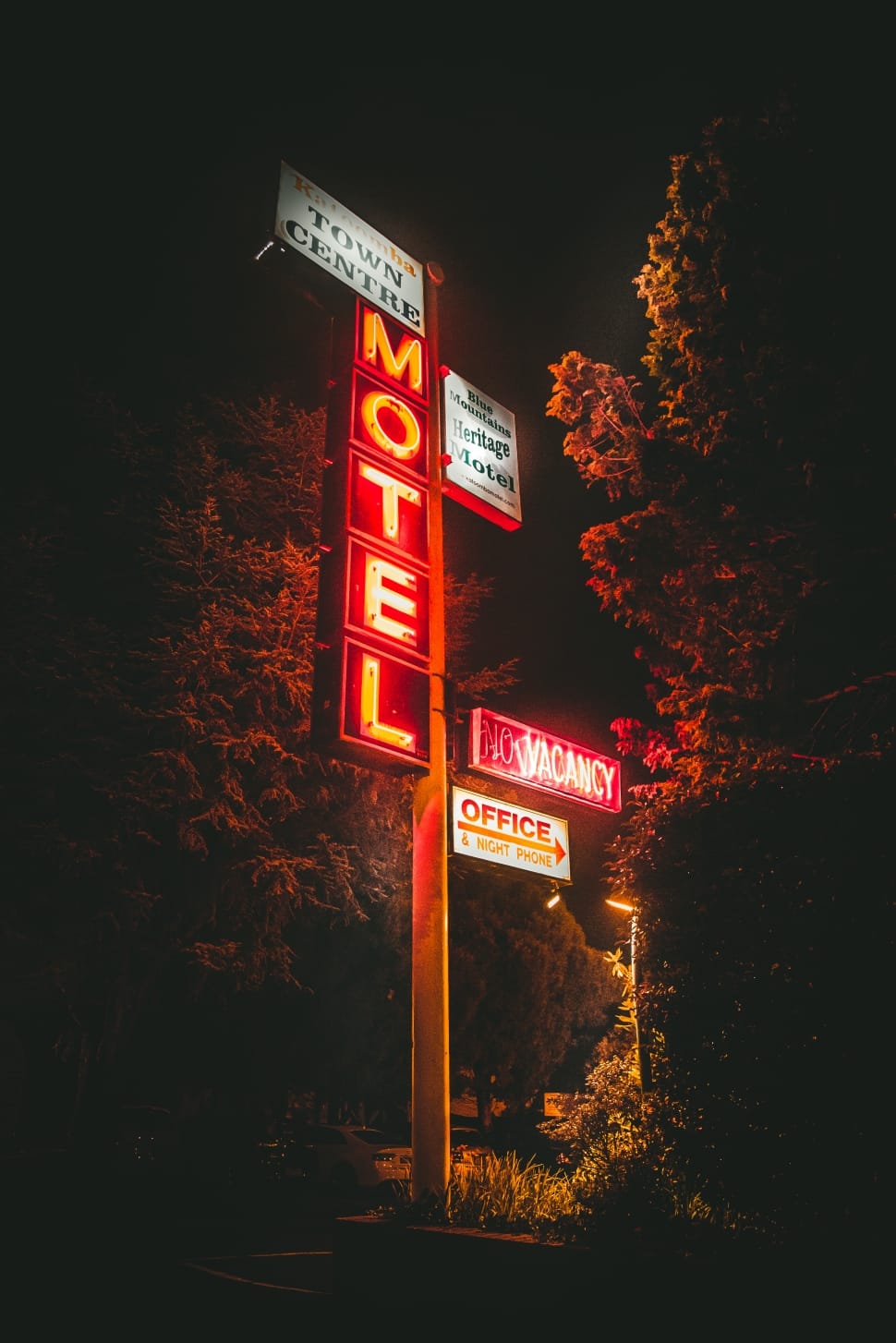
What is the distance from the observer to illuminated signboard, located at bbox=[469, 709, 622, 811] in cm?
941

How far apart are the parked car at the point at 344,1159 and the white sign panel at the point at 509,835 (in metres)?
12.4

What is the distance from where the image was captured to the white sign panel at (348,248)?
10.9 meters

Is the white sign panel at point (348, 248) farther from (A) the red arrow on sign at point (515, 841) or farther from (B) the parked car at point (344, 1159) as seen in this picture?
(B) the parked car at point (344, 1159)

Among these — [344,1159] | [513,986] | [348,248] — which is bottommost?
[344,1159]

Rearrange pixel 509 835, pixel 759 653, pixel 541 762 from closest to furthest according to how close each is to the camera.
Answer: pixel 509 835 → pixel 541 762 → pixel 759 653

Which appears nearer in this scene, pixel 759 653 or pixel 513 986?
pixel 759 653

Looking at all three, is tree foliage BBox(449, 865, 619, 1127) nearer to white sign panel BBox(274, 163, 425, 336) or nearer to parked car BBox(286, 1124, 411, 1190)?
parked car BBox(286, 1124, 411, 1190)

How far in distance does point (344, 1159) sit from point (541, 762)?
13.5 metres

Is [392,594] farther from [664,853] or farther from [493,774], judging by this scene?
[664,853]

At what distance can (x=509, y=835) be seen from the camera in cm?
900

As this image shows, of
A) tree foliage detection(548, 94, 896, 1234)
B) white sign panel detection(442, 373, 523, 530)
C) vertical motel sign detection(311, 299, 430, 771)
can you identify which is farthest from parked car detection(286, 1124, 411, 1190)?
white sign panel detection(442, 373, 523, 530)

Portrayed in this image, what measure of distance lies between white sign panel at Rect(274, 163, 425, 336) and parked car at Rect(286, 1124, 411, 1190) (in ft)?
54.2

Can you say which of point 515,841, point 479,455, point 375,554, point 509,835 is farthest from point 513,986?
point 375,554

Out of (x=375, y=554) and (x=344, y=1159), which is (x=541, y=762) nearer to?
(x=375, y=554)
